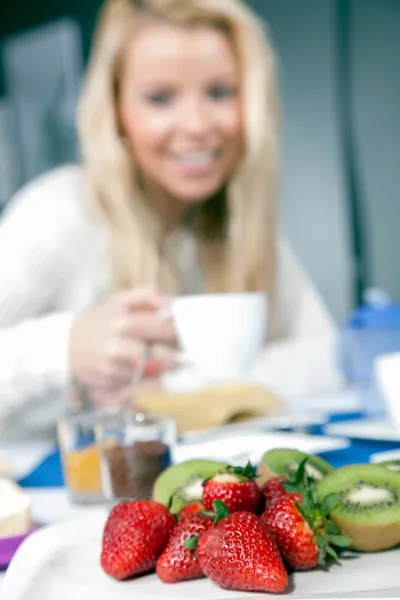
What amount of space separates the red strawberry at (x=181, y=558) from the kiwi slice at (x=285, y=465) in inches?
3.9

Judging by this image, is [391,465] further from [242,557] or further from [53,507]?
[53,507]

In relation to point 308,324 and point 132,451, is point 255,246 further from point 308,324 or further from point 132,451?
point 132,451

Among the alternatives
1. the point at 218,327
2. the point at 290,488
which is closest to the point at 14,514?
the point at 290,488

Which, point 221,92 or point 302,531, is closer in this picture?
point 302,531

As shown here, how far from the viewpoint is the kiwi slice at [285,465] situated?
0.70 m

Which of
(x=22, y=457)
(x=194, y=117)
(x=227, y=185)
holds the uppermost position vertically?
(x=194, y=117)

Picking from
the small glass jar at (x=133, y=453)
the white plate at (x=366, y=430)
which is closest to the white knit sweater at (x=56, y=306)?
the white plate at (x=366, y=430)

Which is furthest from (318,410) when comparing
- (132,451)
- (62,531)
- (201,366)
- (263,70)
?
(263,70)

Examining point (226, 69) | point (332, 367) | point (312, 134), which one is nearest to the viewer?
point (332, 367)

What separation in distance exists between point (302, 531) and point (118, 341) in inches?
35.0

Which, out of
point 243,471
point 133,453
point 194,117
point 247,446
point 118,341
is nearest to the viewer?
point 243,471

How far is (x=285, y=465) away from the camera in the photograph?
71cm

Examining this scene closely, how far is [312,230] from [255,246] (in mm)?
2119

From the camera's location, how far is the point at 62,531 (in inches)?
28.0
